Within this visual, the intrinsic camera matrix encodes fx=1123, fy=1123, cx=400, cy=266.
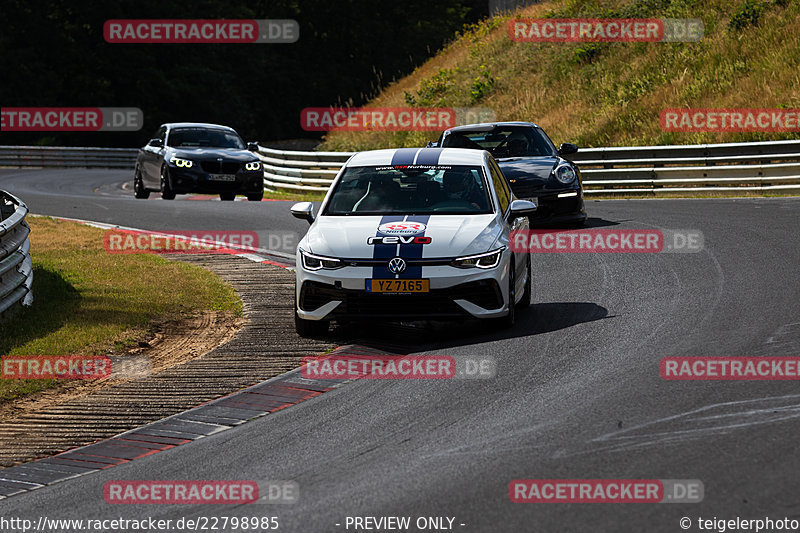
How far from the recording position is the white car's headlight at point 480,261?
9.22 m

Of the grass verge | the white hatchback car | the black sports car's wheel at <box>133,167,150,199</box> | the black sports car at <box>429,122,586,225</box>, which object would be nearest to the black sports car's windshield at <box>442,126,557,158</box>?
the black sports car at <box>429,122,586,225</box>

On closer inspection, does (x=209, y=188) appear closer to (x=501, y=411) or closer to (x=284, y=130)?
(x=501, y=411)

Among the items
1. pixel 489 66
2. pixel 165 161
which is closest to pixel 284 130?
pixel 489 66

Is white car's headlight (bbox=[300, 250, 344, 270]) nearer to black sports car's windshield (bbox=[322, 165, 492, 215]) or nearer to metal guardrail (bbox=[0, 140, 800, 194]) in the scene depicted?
black sports car's windshield (bbox=[322, 165, 492, 215])

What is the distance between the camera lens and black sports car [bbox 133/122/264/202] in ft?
72.9

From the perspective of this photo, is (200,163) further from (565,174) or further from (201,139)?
(565,174)

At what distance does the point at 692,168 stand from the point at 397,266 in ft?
50.8

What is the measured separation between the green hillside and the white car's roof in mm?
16671

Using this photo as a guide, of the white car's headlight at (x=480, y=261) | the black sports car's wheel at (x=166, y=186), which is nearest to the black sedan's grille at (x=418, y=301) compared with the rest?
the white car's headlight at (x=480, y=261)

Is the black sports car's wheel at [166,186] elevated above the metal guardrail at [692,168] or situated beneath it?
situated beneath

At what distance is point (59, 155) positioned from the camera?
46.6 meters

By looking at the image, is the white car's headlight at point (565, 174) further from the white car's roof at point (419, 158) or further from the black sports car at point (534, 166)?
the white car's roof at point (419, 158)

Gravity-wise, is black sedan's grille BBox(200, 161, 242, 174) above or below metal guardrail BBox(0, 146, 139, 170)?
below

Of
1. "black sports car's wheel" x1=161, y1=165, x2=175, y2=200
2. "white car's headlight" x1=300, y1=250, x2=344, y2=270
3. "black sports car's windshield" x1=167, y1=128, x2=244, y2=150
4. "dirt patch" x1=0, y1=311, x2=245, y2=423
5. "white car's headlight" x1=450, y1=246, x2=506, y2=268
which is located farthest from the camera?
"black sports car's windshield" x1=167, y1=128, x2=244, y2=150
